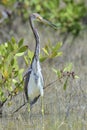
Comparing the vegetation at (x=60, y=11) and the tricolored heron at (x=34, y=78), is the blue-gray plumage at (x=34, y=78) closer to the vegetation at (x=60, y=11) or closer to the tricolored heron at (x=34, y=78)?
the tricolored heron at (x=34, y=78)

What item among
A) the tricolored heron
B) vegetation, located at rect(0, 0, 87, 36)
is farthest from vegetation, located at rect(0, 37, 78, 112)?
vegetation, located at rect(0, 0, 87, 36)

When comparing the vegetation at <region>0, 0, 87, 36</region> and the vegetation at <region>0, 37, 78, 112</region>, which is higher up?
the vegetation at <region>0, 0, 87, 36</region>

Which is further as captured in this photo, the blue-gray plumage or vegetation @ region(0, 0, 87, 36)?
vegetation @ region(0, 0, 87, 36)

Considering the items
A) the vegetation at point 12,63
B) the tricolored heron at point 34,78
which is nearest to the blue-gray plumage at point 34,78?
the tricolored heron at point 34,78

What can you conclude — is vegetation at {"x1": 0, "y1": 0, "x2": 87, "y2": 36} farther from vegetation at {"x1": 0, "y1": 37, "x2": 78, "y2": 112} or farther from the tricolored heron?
the tricolored heron

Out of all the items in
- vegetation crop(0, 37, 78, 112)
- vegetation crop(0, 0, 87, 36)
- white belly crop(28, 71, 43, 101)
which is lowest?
white belly crop(28, 71, 43, 101)

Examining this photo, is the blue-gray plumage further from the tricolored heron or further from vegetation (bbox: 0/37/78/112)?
vegetation (bbox: 0/37/78/112)

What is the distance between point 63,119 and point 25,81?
58 centimetres

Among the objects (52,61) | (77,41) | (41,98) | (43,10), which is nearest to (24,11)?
(43,10)

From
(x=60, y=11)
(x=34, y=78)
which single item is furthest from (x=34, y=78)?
(x=60, y=11)

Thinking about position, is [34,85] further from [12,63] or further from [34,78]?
[12,63]

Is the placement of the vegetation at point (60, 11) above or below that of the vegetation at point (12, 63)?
above

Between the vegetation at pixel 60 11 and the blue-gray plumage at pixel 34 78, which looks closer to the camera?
the blue-gray plumage at pixel 34 78

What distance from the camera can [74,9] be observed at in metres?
11.2
